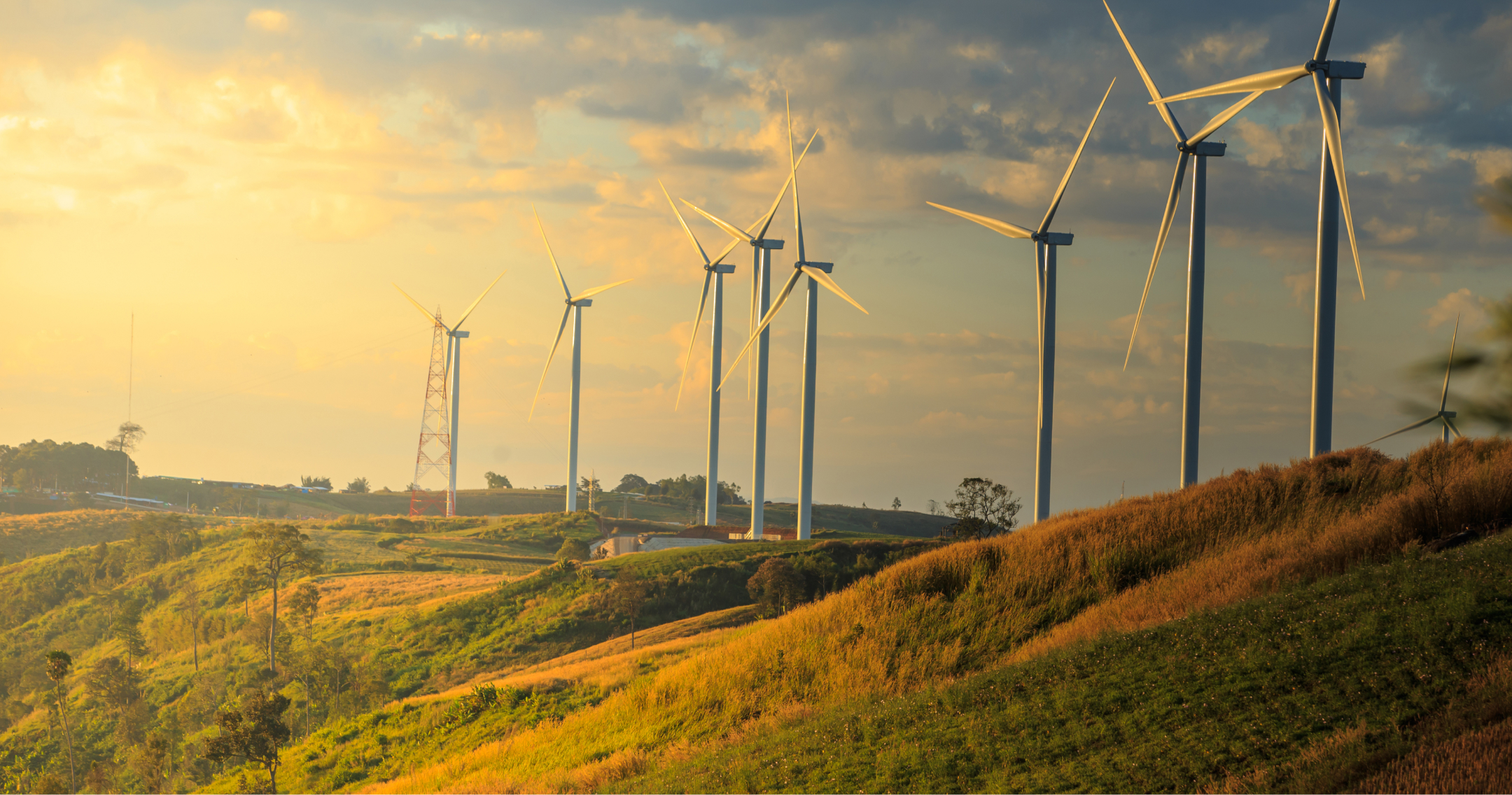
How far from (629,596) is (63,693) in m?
44.1

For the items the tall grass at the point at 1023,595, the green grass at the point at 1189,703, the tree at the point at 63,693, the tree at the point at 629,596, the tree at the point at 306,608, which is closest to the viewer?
the green grass at the point at 1189,703

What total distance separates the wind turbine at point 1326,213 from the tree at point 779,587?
29.6m

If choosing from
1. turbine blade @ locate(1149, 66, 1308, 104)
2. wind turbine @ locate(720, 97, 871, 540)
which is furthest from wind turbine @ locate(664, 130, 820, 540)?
turbine blade @ locate(1149, 66, 1308, 104)

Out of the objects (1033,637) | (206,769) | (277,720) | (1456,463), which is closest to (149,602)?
(206,769)

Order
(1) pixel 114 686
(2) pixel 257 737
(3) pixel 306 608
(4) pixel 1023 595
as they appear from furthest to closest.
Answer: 1. (3) pixel 306 608
2. (1) pixel 114 686
3. (2) pixel 257 737
4. (4) pixel 1023 595

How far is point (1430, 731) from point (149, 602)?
118748 millimetres

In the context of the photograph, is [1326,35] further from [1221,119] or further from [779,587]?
[779,587]

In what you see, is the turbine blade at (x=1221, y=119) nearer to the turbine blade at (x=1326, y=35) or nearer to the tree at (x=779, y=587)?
the turbine blade at (x=1326, y=35)

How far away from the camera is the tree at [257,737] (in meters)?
49.8

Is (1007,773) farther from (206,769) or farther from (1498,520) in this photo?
(206,769)

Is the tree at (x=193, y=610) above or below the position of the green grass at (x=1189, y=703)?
below

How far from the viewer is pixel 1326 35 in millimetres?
40906

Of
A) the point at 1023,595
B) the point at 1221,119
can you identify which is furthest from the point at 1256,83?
the point at 1023,595

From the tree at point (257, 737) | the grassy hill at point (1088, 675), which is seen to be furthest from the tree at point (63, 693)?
the tree at point (257, 737)
